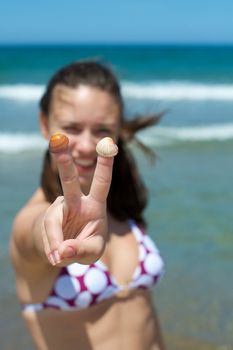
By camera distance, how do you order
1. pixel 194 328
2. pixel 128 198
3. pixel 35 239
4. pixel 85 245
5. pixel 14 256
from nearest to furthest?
1. pixel 85 245
2. pixel 35 239
3. pixel 14 256
4. pixel 128 198
5. pixel 194 328

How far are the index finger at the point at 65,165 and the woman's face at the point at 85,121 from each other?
944mm

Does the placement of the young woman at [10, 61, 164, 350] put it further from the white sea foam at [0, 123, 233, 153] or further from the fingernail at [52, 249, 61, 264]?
the white sea foam at [0, 123, 233, 153]

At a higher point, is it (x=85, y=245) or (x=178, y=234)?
(x=85, y=245)

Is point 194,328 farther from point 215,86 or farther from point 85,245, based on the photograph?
point 215,86

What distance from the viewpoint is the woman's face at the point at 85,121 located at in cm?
226

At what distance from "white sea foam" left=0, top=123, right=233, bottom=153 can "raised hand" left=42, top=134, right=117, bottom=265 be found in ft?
24.3

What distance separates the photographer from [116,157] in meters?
2.78

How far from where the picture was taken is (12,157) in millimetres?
8133

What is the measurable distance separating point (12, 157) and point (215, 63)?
27.7 metres

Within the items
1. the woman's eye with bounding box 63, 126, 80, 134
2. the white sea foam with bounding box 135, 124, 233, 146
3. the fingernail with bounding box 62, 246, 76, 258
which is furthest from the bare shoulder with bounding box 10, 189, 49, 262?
the white sea foam with bounding box 135, 124, 233, 146

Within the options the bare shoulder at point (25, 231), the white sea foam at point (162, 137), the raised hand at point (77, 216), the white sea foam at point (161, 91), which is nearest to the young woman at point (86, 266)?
the bare shoulder at point (25, 231)

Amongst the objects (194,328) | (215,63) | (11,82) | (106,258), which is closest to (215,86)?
(11,82)

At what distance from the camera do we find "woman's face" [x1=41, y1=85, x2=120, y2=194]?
2.26 m

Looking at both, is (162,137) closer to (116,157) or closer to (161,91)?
(116,157)
